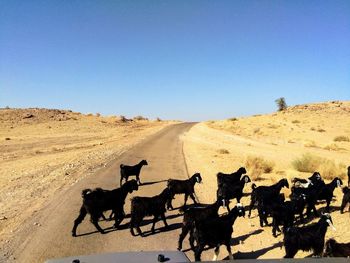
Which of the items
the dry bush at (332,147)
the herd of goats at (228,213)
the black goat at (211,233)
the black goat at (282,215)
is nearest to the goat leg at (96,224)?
the herd of goats at (228,213)

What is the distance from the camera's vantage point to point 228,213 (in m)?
11.0

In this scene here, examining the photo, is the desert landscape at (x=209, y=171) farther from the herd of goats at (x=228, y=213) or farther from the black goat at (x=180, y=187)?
the black goat at (x=180, y=187)

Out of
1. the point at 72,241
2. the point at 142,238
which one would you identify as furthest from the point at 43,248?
Answer: the point at 142,238

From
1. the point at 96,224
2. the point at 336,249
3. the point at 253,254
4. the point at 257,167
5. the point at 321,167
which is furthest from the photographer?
the point at 257,167

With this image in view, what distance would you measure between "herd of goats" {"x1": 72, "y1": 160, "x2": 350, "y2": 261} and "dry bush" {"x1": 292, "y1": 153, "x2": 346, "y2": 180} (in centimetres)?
475

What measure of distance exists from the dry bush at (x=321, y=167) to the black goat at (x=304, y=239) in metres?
11.3

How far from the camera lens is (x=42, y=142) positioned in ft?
156

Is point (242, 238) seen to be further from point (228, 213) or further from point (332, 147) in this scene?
point (332, 147)

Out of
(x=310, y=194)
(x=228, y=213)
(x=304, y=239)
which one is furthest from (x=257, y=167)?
(x=304, y=239)

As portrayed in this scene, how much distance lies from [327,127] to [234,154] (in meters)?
29.3

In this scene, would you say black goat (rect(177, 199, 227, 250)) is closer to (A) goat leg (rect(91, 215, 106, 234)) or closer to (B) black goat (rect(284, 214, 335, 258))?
(B) black goat (rect(284, 214, 335, 258))

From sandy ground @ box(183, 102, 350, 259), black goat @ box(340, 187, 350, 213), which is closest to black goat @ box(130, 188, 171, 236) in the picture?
sandy ground @ box(183, 102, 350, 259)

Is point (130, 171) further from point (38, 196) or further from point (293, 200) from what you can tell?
point (293, 200)

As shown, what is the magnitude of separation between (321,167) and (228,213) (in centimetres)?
1166
